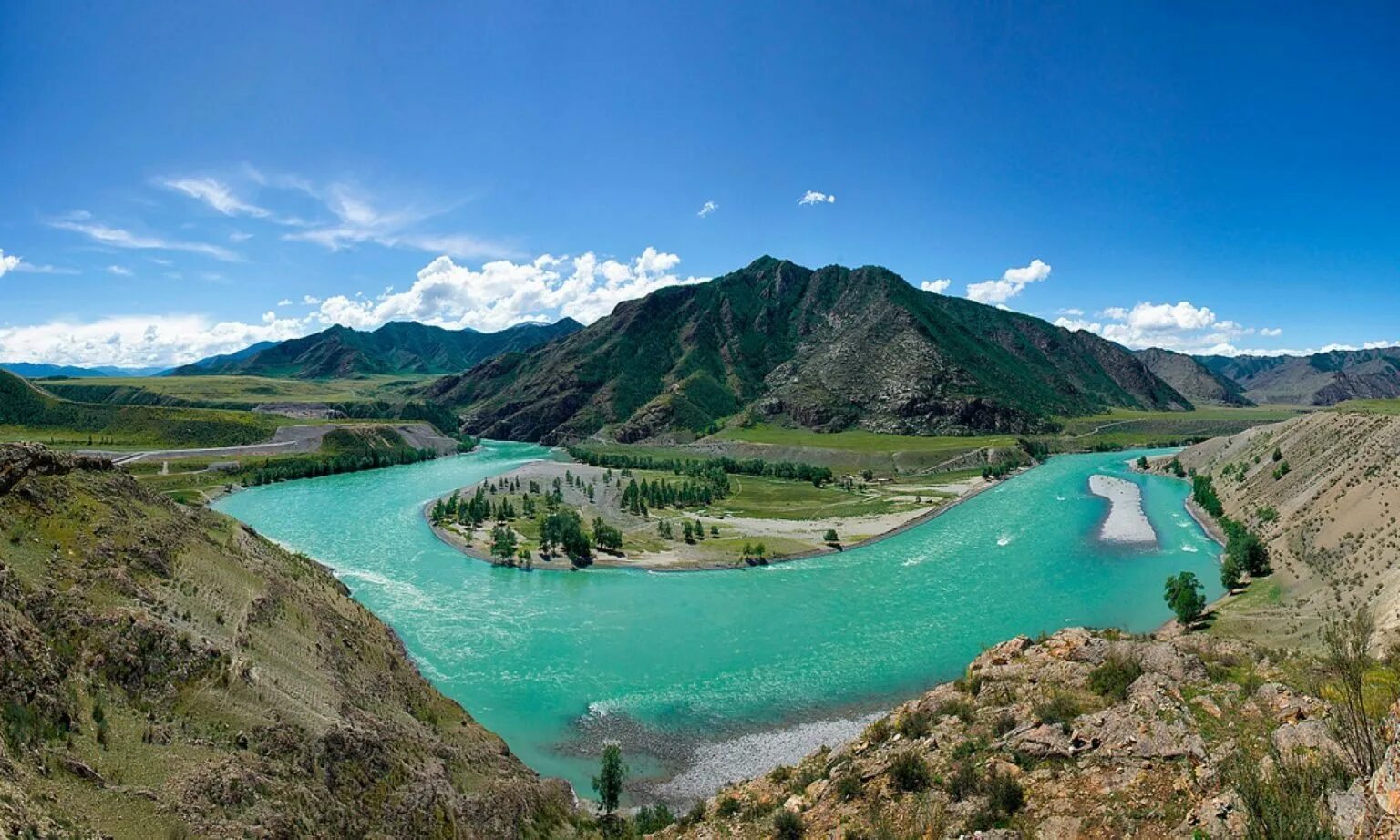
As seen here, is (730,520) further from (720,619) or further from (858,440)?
(858,440)

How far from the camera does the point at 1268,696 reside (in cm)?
1620

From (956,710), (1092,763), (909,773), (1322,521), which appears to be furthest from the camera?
(1322,521)

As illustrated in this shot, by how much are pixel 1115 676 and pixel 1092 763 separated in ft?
16.2

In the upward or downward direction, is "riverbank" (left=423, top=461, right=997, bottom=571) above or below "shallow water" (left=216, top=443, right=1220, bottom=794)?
above

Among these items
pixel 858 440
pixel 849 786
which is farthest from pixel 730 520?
pixel 858 440

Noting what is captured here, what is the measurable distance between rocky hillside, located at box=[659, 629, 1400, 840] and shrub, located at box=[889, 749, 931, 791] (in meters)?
0.04

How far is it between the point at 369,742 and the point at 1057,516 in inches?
3706

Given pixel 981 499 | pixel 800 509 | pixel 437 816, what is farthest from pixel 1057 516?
pixel 437 816

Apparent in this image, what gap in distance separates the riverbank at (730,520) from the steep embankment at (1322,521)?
37570 millimetres

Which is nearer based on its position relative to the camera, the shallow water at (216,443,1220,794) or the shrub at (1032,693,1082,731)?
the shrub at (1032,693,1082,731)

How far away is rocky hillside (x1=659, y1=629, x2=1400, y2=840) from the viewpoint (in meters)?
9.84

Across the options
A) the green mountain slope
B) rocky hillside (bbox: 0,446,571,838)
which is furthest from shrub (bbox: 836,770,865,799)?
the green mountain slope

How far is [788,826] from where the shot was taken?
17531 mm

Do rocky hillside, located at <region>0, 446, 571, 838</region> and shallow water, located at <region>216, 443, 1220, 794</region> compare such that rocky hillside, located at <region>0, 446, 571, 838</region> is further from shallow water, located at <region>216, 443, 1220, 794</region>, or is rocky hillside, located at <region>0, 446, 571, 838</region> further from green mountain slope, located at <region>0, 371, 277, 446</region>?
green mountain slope, located at <region>0, 371, 277, 446</region>
